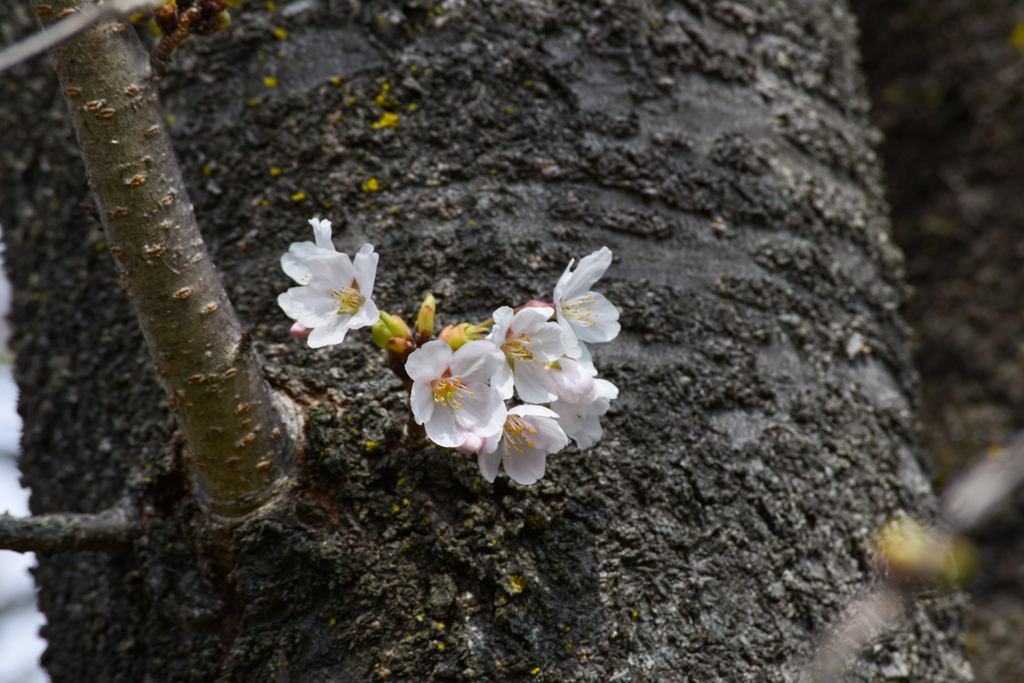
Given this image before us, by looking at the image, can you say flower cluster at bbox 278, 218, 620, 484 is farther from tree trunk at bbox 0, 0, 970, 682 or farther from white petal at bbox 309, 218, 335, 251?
tree trunk at bbox 0, 0, 970, 682

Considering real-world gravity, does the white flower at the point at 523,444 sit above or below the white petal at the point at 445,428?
below

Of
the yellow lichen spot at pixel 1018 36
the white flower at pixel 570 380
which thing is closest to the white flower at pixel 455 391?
the white flower at pixel 570 380

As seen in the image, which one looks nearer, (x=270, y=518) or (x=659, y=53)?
(x=270, y=518)

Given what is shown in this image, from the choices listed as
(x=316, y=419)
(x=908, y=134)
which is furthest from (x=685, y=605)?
(x=908, y=134)

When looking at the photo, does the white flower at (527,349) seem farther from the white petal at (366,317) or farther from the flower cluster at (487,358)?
the white petal at (366,317)

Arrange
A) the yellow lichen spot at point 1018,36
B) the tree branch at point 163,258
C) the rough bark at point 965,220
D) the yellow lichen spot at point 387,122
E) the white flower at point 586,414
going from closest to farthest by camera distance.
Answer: the tree branch at point 163,258
the white flower at point 586,414
the yellow lichen spot at point 387,122
the rough bark at point 965,220
the yellow lichen spot at point 1018,36

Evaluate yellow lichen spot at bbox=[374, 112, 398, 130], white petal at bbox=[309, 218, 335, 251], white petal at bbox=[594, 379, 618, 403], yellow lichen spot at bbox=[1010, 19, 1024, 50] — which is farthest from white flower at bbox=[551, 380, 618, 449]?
yellow lichen spot at bbox=[1010, 19, 1024, 50]

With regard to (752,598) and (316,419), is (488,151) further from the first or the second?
(752,598)
